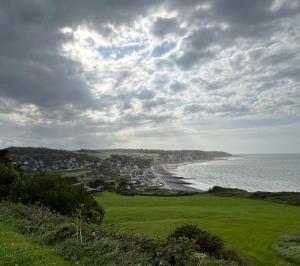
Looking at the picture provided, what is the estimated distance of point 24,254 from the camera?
1168 cm

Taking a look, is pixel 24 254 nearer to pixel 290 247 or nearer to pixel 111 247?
pixel 111 247

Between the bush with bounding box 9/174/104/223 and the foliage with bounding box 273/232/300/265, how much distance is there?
13.0m

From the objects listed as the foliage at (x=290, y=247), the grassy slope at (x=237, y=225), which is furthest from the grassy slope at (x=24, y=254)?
the foliage at (x=290, y=247)

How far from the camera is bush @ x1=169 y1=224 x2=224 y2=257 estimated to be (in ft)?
64.4

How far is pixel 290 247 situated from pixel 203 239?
11.2 m

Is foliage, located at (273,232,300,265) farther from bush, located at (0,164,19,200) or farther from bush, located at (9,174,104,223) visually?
bush, located at (0,164,19,200)

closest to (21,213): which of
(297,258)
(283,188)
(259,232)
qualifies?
(297,258)

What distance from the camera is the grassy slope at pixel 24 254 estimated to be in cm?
1101

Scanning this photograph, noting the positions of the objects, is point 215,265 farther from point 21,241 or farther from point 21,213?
point 21,213

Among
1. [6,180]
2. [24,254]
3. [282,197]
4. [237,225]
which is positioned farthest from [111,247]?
[282,197]

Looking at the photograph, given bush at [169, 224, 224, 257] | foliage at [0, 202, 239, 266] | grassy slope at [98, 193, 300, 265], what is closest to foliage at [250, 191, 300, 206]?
grassy slope at [98, 193, 300, 265]

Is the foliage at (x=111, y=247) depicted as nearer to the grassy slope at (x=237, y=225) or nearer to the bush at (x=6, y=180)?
the grassy slope at (x=237, y=225)

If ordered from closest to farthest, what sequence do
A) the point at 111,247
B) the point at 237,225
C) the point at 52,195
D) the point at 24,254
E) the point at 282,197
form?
the point at 24,254 → the point at 111,247 → the point at 52,195 → the point at 237,225 → the point at 282,197

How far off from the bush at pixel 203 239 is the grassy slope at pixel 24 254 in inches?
319
